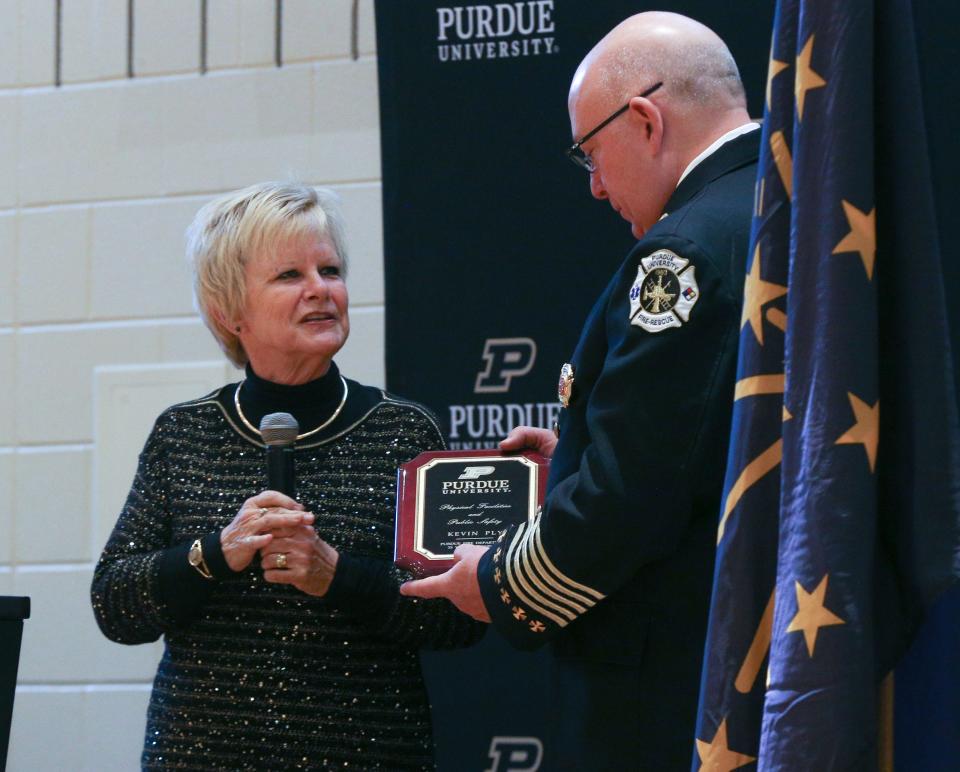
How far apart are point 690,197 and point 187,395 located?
6.42ft

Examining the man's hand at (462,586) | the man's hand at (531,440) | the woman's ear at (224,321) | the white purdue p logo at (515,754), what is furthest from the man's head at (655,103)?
the white purdue p logo at (515,754)

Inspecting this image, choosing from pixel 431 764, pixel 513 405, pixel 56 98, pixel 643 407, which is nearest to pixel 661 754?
pixel 643 407

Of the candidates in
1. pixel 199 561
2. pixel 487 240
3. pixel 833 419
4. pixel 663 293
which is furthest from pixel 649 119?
pixel 487 240

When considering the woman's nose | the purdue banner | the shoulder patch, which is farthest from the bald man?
the purdue banner

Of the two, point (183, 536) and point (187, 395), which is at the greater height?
point (187, 395)

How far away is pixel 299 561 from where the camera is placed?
2.07 m

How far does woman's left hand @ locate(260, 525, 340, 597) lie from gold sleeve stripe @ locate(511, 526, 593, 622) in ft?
1.70

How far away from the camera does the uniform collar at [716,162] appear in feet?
5.71

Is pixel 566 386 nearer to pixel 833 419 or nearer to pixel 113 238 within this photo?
pixel 833 419

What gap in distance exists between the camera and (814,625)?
117 cm

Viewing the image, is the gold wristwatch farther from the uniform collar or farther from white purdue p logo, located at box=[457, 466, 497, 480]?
the uniform collar

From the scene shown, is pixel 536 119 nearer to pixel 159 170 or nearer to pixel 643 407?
pixel 159 170

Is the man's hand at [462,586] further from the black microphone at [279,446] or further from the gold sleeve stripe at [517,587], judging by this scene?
the black microphone at [279,446]

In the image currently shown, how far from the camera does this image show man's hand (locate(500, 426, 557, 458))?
82.3 inches
